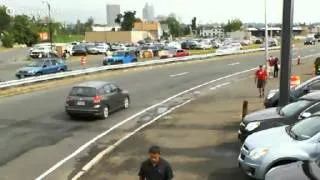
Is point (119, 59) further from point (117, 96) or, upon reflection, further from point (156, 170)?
point (156, 170)

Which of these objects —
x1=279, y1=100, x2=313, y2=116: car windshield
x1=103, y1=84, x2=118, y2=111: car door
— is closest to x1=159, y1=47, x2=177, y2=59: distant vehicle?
x1=103, y1=84, x2=118, y2=111: car door

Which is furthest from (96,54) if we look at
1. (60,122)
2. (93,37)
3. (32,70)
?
(93,37)

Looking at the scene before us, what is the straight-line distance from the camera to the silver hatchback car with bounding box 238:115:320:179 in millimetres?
10828

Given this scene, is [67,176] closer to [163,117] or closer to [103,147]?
[103,147]

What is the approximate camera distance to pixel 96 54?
3017 inches

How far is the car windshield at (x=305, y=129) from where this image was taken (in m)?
11.3

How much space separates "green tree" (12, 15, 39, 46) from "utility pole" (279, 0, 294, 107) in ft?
334

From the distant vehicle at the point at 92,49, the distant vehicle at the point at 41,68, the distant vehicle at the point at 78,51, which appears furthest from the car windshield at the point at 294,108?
the distant vehicle at the point at 92,49

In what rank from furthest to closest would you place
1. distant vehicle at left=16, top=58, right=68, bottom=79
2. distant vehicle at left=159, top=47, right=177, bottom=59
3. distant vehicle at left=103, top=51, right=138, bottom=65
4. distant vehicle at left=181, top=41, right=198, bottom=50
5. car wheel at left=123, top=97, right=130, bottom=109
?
1. distant vehicle at left=181, top=41, right=198, bottom=50
2. distant vehicle at left=159, top=47, right=177, bottom=59
3. distant vehicle at left=103, top=51, right=138, bottom=65
4. distant vehicle at left=16, top=58, right=68, bottom=79
5. car wheel at left=123, top=97, right=130, bottom=109

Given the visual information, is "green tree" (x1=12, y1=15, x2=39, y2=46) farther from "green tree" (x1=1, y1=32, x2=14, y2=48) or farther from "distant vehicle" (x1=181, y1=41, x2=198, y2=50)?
"distant vehicle" (x1=181, y1=41, x2=198, y2=50)

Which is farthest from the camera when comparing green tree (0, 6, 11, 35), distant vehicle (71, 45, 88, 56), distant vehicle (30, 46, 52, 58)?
green tree (0, 6, 11, 35)

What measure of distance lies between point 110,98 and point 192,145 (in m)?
6.95

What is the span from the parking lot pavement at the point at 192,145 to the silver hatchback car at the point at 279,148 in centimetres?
132

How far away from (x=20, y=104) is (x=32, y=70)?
Result: 44.1 feet
